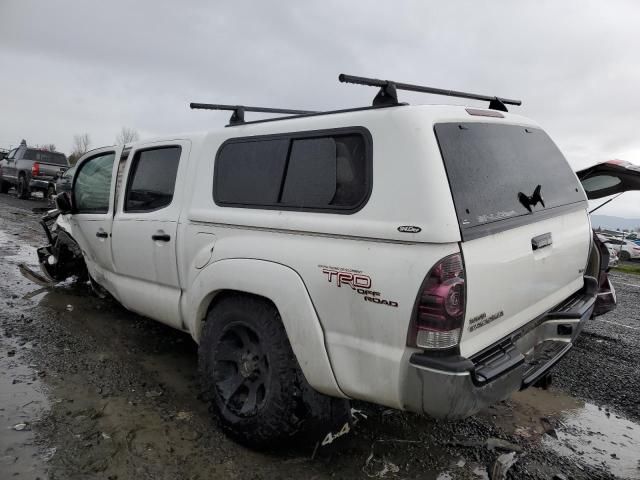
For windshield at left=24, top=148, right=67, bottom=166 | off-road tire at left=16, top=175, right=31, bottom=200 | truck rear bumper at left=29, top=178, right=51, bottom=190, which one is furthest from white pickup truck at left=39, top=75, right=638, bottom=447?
off-road tire at left=16, top=175, right=31, bottom=200

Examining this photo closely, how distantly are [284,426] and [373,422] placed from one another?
0.88m

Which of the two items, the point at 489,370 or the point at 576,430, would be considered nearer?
the point at 489,370

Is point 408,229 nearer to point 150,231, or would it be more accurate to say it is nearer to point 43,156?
point 150,231

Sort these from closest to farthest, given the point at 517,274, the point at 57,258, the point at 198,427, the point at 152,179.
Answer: the point at 517,274
the point at 198,427
the point at 152,179
the point at 57,258

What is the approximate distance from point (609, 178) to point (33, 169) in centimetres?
1807

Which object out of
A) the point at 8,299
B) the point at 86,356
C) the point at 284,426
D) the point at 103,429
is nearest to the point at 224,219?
the point at 284,426

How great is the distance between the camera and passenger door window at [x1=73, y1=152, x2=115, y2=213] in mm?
4320

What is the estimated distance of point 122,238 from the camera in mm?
3938

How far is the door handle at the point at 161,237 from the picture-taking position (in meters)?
3.40

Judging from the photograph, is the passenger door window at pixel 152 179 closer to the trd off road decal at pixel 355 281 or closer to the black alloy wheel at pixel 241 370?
the black alloy wheel at pixel 241 370

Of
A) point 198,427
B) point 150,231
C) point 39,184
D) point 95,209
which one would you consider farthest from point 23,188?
point 198,427

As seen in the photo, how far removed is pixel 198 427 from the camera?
2969mm

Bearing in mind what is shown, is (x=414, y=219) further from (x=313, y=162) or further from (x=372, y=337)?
(x=313, y=162)

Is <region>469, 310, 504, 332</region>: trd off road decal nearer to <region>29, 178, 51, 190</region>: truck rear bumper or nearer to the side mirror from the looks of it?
the side mirror
